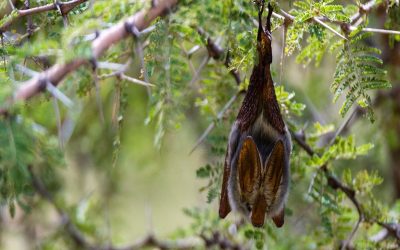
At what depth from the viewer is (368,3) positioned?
2.83m

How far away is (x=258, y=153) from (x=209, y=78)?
28.2 inches

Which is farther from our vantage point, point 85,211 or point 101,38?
point 85,211

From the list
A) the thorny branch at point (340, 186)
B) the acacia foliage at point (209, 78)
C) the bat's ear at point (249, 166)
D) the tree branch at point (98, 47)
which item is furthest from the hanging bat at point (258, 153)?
the tree branch at point (98, 47)

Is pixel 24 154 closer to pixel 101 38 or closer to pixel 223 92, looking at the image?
pixel 101 38

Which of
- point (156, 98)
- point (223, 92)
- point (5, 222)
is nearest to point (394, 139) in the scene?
point (223, 92)

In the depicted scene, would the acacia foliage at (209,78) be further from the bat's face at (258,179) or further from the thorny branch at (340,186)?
the bat's face at (258,179)

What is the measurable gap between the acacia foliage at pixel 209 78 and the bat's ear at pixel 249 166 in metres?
0.21

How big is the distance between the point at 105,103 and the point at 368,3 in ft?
10.4

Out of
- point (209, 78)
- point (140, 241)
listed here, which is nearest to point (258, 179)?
point (209, 78)

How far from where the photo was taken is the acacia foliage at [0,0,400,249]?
2018mm

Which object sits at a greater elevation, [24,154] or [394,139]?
[24,154]

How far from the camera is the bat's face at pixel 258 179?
263cm

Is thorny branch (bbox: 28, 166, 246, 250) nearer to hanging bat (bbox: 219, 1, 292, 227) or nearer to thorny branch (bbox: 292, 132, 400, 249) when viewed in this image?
thorny branch (bbox: 292, 132, 400, 249)

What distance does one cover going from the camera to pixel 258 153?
2.65 meters
